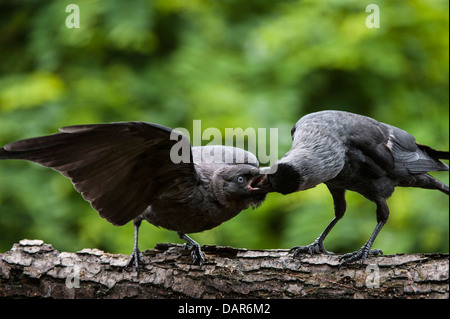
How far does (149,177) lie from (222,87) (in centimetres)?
256

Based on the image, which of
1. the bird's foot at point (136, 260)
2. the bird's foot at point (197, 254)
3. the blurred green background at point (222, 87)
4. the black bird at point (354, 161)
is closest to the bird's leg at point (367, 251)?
the black bird at point (354, 161)

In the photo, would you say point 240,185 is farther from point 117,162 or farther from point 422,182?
point 422,182

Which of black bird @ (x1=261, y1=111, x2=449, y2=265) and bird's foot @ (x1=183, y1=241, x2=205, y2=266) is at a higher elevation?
black bird @ (x1=261, y1=111, x2=449, y2=265)

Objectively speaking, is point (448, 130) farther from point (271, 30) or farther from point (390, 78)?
point (271, 30)

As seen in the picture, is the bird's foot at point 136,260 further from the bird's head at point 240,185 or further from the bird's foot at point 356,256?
the bird's foot at point 356,256

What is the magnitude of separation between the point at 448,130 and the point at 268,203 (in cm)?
207

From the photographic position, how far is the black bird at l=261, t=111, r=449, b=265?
4.10 m

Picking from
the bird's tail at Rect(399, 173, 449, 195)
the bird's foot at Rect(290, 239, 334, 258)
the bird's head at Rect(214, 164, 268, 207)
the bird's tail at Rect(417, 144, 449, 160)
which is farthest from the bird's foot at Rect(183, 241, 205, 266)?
the bird's tail at Rect(417, 144, 449, 160)

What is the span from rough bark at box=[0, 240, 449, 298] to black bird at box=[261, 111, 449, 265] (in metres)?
0.20

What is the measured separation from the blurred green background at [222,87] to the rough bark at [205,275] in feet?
4.67

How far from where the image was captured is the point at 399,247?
593cm

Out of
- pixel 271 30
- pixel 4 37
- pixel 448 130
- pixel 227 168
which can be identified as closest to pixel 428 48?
pixel 448 130

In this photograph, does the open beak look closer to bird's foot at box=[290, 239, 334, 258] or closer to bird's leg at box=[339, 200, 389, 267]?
bird's foot at box=[290, 239, 334, 258]
